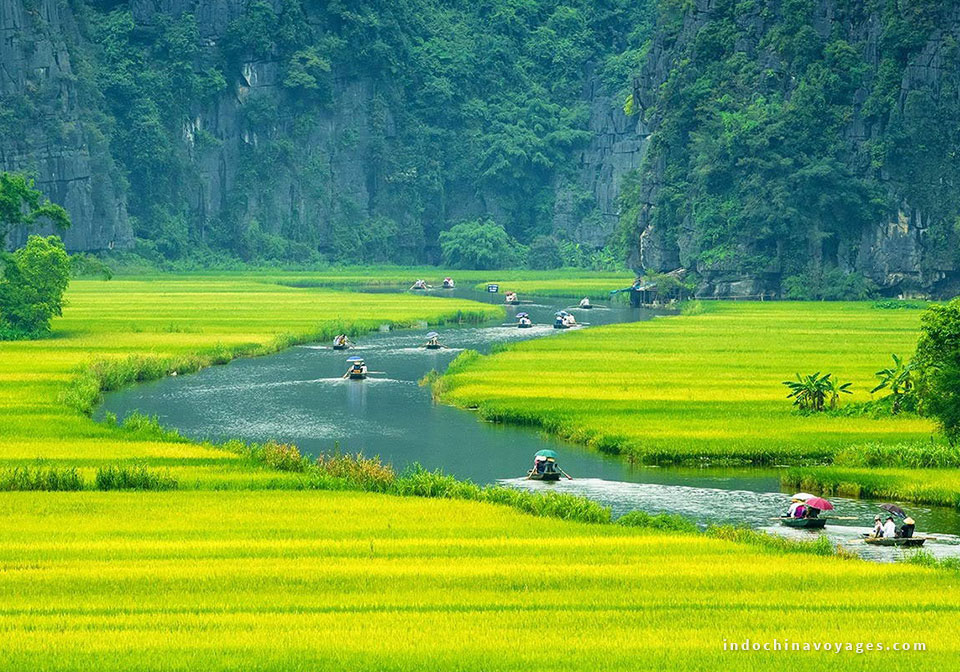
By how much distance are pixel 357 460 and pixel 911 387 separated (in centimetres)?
1717

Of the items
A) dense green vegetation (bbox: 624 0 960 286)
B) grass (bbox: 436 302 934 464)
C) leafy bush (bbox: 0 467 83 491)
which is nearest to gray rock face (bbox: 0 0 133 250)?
dense green vegetation (bbox: 624 0 960 286)

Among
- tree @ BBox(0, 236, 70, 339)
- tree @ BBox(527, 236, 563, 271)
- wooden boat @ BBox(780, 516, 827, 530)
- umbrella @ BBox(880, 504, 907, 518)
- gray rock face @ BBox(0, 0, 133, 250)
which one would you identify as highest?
gray rock face @ BBox(0, 0, 133, 250)

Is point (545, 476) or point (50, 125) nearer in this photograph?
point (545, 476)

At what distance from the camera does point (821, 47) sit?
99.1 metres

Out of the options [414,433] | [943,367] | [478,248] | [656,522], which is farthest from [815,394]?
[478,248]

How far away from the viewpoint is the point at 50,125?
406ft

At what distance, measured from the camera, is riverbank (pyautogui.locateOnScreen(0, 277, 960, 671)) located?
59.5 feet

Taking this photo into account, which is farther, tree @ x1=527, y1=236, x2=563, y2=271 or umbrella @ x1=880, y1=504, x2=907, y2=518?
tree @ x1=527, y1=236, x2=563, y2=271

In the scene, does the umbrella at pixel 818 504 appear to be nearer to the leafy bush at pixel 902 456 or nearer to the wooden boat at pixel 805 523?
the wooden boat at pixel 805 523

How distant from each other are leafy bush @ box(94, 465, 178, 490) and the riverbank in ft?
1.99

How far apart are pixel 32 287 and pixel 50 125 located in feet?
212

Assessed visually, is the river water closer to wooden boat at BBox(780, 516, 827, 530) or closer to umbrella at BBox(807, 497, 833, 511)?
wooden boat at BBox(780, 516, 827, 530)

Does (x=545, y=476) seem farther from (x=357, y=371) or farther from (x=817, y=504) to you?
(x=357, y=371)

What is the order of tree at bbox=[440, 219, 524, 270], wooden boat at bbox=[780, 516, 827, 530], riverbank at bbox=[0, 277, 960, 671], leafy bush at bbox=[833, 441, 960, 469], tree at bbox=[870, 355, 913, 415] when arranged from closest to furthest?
1. riverbank at bbox=[0, 277, 960, 671]
2. wooden boat at bbox=[780, 516, 827, 530]
3. leafy bush at bbox=[833, 441, 960, 469]
4. tree at bbox=[870, 355, 913, 415]
5. tree at bbox=[440, 219, 524, 270]
